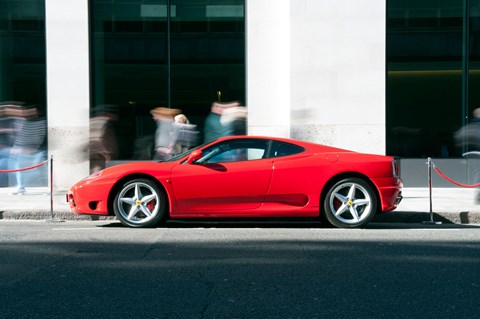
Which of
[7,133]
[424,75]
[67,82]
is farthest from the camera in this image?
[67,82]

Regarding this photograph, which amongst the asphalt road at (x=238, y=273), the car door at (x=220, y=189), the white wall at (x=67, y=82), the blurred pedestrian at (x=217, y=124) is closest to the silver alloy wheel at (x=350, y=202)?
the asphalt road at (x=238, y=273)

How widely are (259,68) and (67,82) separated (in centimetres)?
406

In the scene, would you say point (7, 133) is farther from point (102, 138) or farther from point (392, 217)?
point (392, 217)

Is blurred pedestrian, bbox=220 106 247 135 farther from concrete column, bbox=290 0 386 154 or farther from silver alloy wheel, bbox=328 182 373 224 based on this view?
silver alloy wheel, bbox=328 182 373 224

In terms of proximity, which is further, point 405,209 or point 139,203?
point 405,209

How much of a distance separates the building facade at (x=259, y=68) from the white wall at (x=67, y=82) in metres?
0.02

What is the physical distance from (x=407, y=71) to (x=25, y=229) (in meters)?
9.27

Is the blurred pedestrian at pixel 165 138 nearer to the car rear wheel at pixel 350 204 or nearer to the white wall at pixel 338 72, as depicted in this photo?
the white wall at pixel 338 72

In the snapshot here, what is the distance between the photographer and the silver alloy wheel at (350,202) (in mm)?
9789

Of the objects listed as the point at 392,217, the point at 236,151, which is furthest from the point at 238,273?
the point at 392,217

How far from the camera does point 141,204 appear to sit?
9789mm

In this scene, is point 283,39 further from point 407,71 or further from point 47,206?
point 47,206

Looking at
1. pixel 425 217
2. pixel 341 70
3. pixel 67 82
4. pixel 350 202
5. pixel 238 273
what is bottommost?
pixel 425 217

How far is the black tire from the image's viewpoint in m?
9.75
